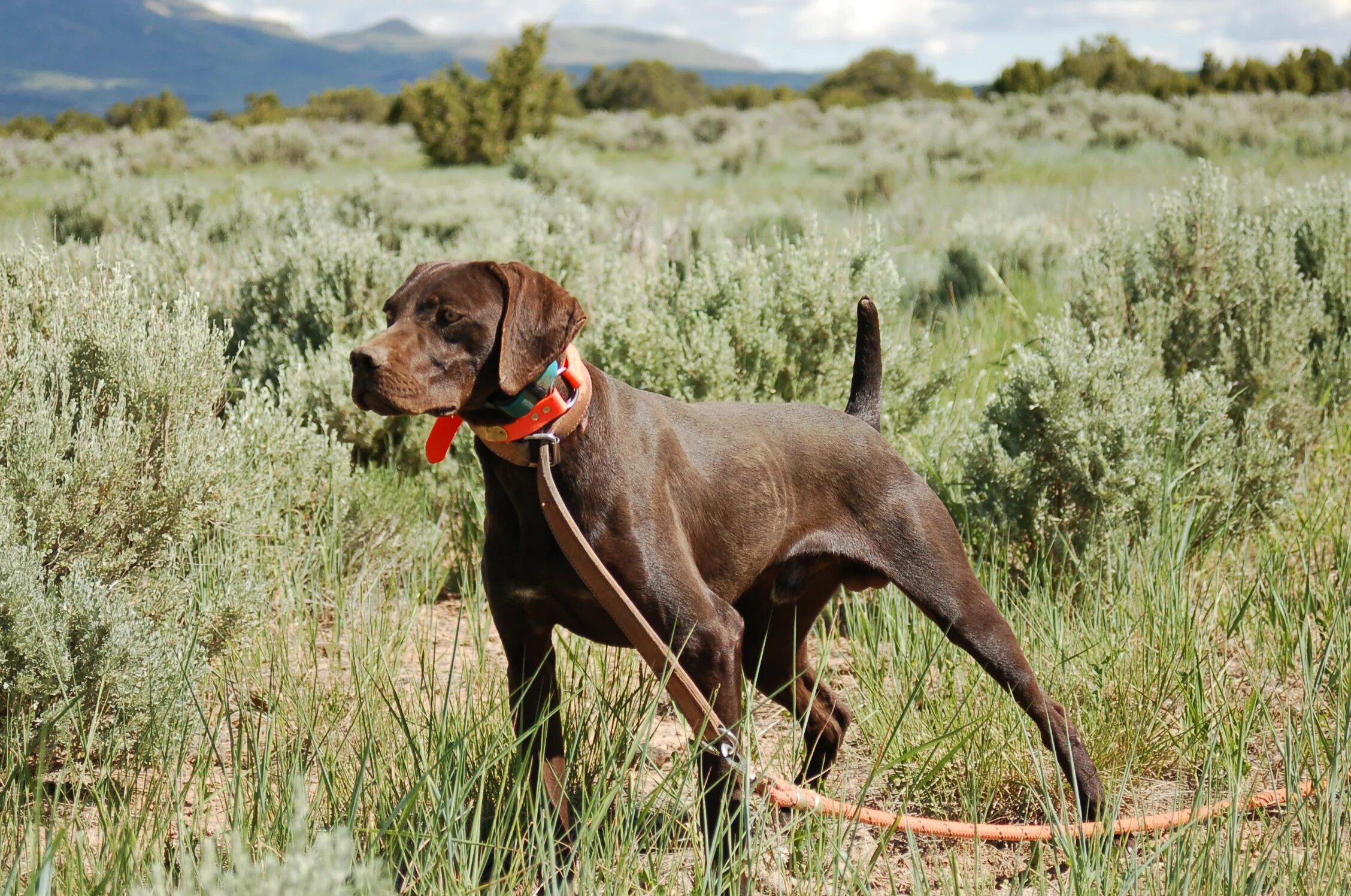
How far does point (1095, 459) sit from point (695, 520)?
2.35 metres

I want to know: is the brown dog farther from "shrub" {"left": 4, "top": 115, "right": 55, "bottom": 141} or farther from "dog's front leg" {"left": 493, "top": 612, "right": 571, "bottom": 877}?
"shrub" {"left": 4, "top": 115, "right": 55, "bottom": 141}

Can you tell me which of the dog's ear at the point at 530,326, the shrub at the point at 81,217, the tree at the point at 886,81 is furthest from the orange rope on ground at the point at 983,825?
the tree at the point at 886,81

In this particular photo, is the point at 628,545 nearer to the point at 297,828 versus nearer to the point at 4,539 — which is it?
the point at 297,828

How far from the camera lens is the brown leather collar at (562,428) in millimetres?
2549

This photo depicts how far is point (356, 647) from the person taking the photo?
3.31m

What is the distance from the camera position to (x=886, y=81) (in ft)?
191

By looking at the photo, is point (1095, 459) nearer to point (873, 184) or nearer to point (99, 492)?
point (99, 492)

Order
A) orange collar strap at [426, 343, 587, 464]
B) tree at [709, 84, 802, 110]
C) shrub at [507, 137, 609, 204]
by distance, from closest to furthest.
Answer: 1. orange collar strap at [426, 343, 587, 464]
2. shrub at [507, 137, 609, 204]
3. tree at [709, 84, 802, 110]

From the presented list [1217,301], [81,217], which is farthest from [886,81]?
[1217,301]

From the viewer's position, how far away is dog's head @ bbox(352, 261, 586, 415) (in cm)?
242

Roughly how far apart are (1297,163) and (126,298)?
17.0 meters

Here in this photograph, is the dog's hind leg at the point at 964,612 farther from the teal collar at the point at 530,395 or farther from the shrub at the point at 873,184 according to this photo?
the shrub at the point at 873,184

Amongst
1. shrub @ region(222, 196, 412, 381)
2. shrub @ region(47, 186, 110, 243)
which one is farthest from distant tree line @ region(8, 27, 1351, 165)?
shrub @ region(222, 196, 412, 381)

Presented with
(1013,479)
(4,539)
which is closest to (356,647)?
(4,539)
